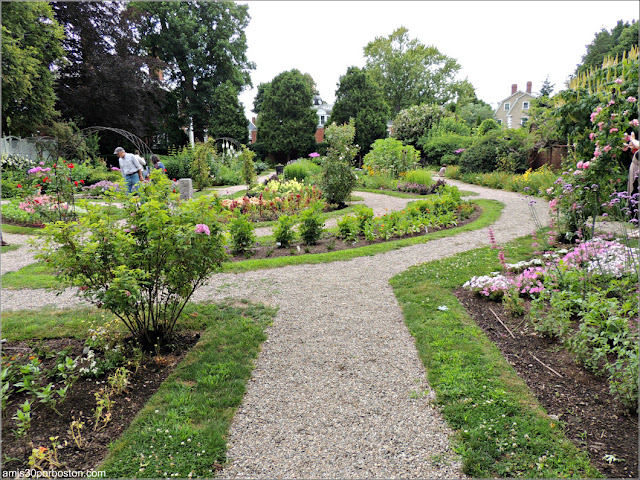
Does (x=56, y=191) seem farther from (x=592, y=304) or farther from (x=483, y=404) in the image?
(x=592, y=304)

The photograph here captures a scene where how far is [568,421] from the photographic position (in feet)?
7.75

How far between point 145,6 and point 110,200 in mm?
28993

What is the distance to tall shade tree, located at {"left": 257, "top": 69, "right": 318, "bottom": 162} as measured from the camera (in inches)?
1079

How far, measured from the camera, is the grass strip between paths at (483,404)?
2.04 metres

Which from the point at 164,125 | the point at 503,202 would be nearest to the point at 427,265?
the point at 503,202

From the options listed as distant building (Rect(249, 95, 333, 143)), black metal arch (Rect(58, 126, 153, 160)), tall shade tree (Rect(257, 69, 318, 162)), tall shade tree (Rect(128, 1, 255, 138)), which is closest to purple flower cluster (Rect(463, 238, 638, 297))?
black metal arch (Rect(58, 126, 153, 160))

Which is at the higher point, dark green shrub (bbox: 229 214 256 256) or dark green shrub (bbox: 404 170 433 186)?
dark green shrub (bbox: 404 170 433 186)

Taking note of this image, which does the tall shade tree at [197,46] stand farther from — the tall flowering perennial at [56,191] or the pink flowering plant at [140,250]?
the pink flowering plant at [140,250]

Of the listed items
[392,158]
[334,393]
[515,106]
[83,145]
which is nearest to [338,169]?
[392,158]

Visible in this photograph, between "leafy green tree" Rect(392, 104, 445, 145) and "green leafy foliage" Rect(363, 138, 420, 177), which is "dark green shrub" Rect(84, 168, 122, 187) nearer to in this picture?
"green leafy foliage" Rect(363, 138, 420, 177)

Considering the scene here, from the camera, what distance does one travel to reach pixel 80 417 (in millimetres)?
2445

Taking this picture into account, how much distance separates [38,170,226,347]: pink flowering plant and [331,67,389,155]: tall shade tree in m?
25.7

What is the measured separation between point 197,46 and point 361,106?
1304 cm

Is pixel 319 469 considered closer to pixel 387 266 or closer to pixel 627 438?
pixel 627 438
